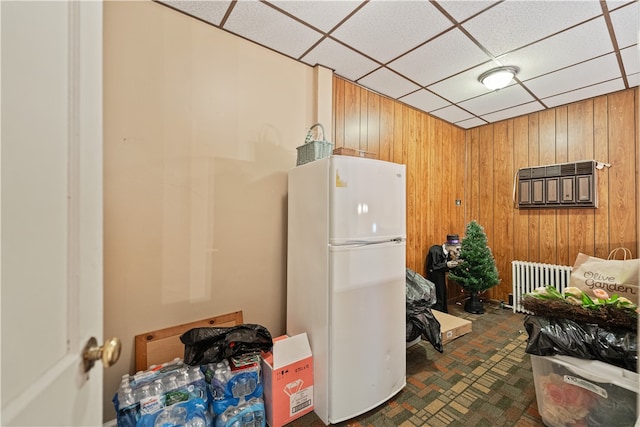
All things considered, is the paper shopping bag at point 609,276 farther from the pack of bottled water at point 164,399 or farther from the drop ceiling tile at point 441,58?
the pack of bottled water at point 164,399

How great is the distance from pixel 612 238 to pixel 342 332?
3.43 m

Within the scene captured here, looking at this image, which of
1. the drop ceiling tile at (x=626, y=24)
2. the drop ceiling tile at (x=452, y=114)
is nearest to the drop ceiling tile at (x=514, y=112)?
the drop ceiling tile at (x=452, y=114)

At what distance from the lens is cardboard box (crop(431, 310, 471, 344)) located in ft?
8.80

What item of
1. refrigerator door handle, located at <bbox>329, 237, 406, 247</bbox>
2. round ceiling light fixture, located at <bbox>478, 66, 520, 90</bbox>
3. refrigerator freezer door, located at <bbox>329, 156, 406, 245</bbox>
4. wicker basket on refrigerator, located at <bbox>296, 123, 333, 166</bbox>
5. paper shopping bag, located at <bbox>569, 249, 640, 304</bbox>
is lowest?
paper shopping bag, located at <bbox>569, 249, 640, 304</bbox>

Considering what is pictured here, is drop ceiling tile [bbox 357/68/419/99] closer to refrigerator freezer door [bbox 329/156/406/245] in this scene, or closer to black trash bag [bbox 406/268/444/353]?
refrigerator freezer door [bbox 329/156/406/245]

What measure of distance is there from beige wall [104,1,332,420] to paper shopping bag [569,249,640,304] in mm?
2607

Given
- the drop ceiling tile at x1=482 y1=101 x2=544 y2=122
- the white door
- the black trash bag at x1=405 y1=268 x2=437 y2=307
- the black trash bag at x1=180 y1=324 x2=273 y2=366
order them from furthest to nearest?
1. the drop ceiling tile at x1=482 y1=101 x2=544 y2=122
2. the black trash bag at x1=405 y1=268 x2=437 y2=307
3. the black trash bag at x1=180 y1=324 x2=273 y2=366
4. the white door

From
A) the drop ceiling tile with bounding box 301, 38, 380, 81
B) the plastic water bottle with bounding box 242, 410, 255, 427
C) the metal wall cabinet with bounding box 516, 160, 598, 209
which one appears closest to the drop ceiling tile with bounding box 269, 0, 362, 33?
the drop ceiling tile with bounding box 301, 38, 380, 81

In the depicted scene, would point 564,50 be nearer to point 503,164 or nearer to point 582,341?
point 503,164

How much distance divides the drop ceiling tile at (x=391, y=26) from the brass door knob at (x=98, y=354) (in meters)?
2.20

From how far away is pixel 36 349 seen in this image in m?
0.41

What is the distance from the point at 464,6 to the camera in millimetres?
1812

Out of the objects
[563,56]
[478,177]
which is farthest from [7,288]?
[478,177]

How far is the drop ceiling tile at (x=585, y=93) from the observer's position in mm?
2861
